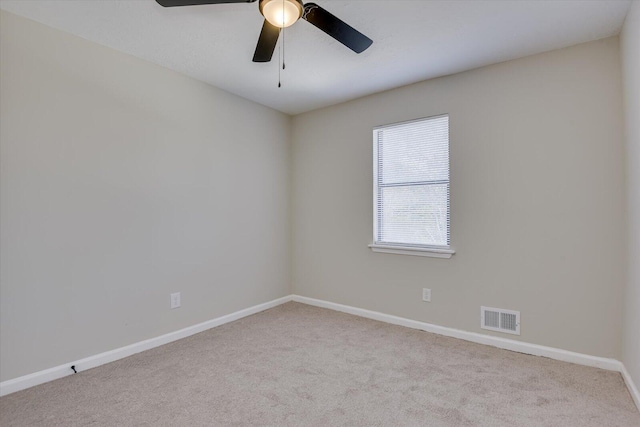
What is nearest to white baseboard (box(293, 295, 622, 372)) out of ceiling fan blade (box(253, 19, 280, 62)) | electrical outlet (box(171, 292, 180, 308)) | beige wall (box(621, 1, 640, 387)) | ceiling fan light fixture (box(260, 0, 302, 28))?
beige wall (box(621, 1, 640, 387))

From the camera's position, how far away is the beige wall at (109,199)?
2092 mm

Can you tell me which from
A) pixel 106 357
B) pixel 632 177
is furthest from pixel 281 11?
pixel 106 357

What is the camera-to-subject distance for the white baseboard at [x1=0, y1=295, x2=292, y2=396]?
2055mm

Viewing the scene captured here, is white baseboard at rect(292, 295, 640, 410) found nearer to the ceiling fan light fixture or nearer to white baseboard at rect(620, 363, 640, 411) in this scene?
white baseboard at rect(620, 363, 640, 411)

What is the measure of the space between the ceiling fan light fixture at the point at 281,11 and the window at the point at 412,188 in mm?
1870

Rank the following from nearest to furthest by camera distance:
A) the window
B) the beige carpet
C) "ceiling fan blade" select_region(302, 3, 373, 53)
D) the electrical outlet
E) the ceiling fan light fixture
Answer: the ceiling fan light fixture, "ceiling fan blade" select_region(302, 3, 373, 53), the beige carpet, the electrical outlet, the window

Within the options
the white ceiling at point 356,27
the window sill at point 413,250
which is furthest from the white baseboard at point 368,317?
the white ceiling at point 356,27

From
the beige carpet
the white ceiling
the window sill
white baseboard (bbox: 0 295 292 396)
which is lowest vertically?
the beige carpet

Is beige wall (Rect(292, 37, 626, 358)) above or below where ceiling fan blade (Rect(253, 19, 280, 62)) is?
below

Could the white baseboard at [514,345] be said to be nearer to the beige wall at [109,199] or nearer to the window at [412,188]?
the window at [412,188]

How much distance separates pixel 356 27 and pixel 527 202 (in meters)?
1.90

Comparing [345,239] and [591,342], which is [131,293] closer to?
[345,239]

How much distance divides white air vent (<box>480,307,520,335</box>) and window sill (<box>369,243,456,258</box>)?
56 centimetres

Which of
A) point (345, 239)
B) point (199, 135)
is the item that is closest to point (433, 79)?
point (345, 239)
